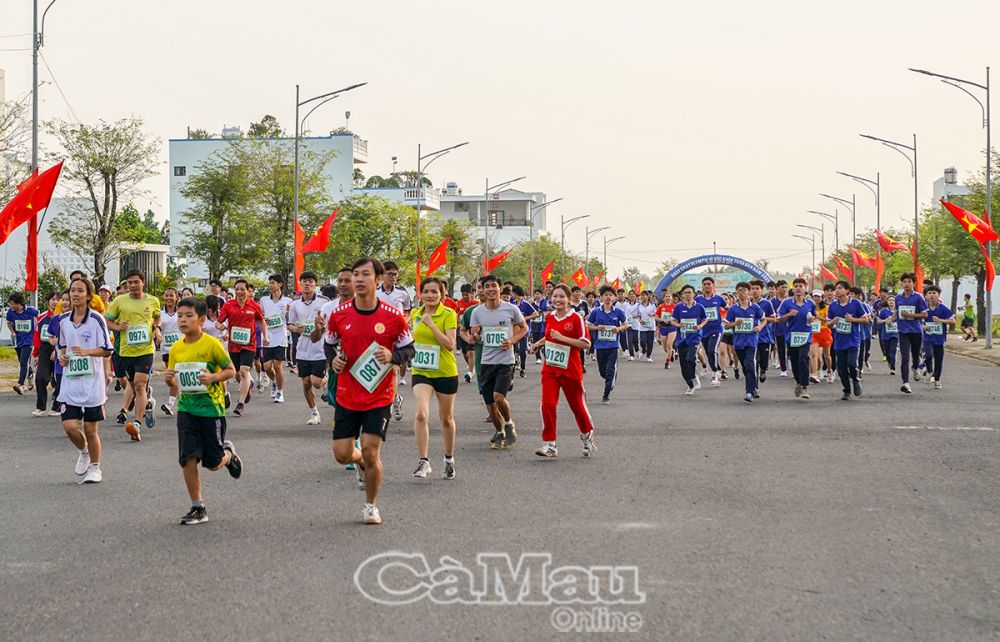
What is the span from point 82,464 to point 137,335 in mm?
3793

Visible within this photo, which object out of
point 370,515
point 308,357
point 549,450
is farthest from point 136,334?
point 370,515

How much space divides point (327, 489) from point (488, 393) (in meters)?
3.43

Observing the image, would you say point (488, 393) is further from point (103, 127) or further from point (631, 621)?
point (103, 127)

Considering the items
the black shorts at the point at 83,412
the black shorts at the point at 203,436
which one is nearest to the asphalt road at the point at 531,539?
the black shorts at the point at 203,436

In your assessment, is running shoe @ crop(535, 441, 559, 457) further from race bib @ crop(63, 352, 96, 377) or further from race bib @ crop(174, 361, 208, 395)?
race bib @ crop(63, 352, 96, 377)

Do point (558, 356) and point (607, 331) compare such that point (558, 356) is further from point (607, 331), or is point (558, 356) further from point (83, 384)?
point (607, 331)

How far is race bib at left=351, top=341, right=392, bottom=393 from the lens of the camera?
808 cm

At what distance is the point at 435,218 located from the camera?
65.7 metres

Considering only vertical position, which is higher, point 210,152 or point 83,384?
→ point 210,152

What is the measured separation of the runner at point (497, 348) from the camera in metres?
12.3

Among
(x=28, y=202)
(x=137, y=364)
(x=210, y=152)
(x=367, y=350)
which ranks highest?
(x=210, y=152)

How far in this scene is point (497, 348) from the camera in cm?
1252

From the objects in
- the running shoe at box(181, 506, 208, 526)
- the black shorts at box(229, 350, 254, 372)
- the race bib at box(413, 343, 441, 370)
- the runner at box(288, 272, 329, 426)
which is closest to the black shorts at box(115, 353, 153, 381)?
the runner at box(288, 272, 329, 426)

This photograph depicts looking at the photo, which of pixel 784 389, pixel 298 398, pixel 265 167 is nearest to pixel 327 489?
pixel 298 398
